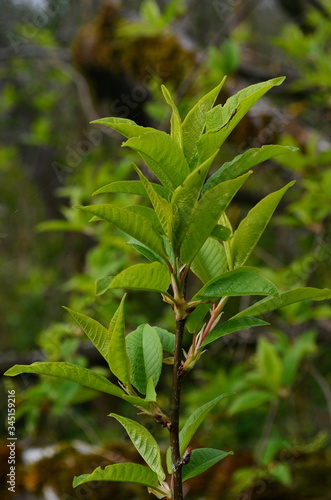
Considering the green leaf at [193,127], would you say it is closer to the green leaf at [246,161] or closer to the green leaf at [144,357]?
the green leaf at [246,161]

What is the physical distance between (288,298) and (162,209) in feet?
0.41

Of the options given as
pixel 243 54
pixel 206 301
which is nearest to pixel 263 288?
pixel 206 301

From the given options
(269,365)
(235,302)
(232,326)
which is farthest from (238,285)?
(235,302)

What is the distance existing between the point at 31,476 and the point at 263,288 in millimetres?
1038

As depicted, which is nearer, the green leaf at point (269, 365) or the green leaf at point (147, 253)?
the green leaf at point (147, 253)

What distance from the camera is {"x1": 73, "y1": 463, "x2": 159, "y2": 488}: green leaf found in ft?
1.26

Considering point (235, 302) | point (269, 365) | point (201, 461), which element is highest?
point (201, 461)

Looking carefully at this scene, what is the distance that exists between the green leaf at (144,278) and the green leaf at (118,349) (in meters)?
0.02

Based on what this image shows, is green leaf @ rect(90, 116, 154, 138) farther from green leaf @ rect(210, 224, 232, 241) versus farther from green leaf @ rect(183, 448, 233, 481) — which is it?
green leaf @ rect(183, 448, 233, 481)

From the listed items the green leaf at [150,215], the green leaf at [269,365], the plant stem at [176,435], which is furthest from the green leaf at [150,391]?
the green leaf at [269,365]

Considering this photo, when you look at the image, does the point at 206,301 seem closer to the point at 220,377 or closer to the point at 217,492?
the point at 217,492

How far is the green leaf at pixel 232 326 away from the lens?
0.43 m

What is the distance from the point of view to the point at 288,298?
0.43 m

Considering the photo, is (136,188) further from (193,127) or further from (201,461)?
(201,461)
